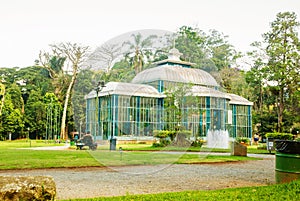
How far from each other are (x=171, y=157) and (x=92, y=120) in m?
1.85

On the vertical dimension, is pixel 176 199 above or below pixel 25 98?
below

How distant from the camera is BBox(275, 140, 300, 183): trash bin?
8.66 meters

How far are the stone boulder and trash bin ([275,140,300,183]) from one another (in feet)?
18.3

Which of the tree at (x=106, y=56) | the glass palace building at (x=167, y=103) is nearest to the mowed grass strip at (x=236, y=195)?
the glass palace building at (x=167, y=103)

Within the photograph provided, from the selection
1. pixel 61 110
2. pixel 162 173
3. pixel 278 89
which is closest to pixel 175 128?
pixel 162 173

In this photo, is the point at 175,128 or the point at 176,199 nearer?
the point at 176,199

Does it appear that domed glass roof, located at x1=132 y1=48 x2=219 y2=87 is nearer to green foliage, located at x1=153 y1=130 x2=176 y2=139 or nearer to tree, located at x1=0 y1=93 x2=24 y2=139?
green foliage, located at x1=153 y1=130 x2=176 y2=139

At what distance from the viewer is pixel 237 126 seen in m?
41.5

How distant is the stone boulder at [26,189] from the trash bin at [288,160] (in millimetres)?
5572

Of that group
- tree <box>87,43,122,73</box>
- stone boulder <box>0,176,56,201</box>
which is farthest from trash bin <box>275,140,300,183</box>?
stone boulder <box>0,176,56,201</box>

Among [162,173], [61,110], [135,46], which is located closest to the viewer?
[135,46]

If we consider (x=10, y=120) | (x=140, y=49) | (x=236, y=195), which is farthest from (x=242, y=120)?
(x=140, y=49)

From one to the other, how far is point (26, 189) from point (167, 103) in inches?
190

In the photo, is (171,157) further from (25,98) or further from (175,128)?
(25,98)
